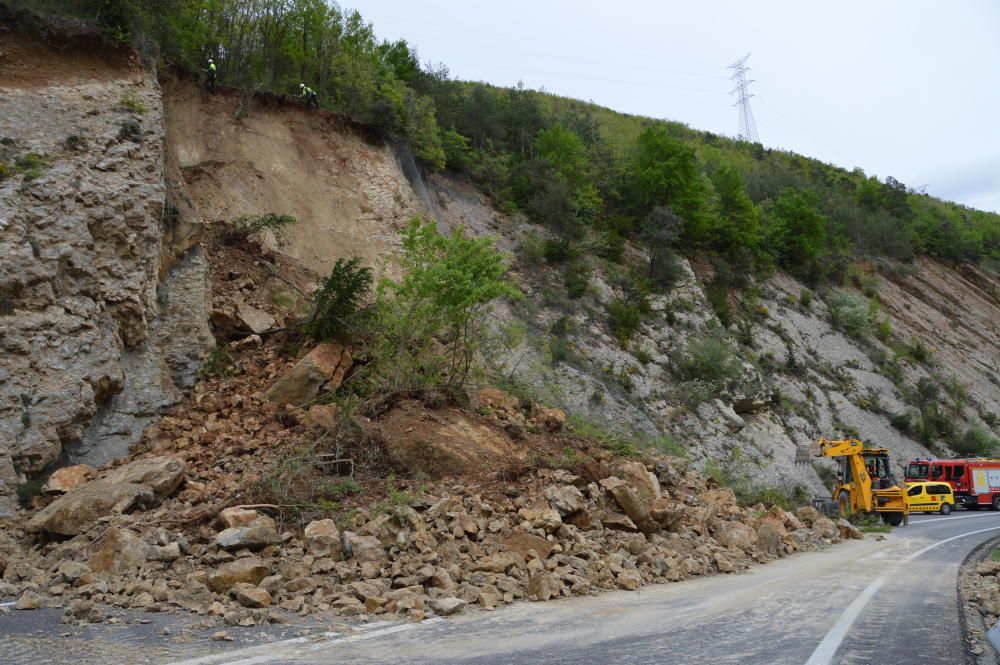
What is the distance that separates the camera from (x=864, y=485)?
60.7 ft

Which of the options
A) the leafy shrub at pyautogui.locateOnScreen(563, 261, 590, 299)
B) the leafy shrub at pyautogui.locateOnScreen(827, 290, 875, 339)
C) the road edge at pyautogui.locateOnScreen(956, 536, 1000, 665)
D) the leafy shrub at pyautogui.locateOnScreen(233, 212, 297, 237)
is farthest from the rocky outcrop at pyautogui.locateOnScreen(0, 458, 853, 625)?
the leafy shrub at pyautogui.locateOnScreen(827, 290, 875, 339)

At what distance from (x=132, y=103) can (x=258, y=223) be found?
11.2 feet

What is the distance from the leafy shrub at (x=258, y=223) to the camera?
14.8 m

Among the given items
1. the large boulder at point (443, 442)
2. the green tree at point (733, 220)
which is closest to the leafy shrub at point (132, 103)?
the large boulder at point (443, 442)

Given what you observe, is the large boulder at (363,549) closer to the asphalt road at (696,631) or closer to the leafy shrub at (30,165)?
the asphalt road at (696,631)

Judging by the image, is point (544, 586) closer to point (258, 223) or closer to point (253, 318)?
point (253, 318)

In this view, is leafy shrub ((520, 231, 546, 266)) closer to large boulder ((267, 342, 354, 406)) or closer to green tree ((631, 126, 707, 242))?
green tree ((631, 126, 707, 242))

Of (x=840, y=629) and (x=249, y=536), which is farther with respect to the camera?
(x=249, y=536)

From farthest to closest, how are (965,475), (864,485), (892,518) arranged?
(965,475)
(892,518)
(864,485)

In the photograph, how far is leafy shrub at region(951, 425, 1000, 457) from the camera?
30.4 metres

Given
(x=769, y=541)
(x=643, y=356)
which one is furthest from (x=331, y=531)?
(x=643, y=356)

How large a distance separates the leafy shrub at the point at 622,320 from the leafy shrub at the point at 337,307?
12.5 m

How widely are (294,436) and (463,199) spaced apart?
52.9 ft

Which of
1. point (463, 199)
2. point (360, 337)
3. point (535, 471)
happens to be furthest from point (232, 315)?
point (463, 199)
